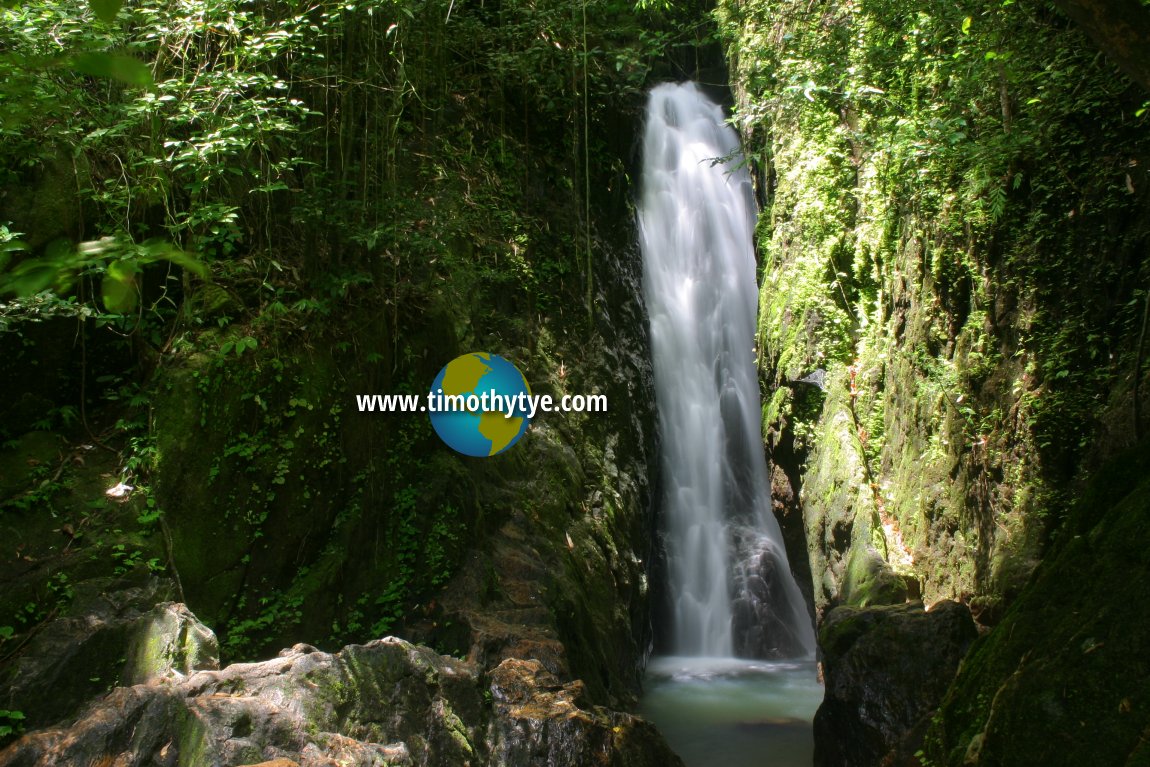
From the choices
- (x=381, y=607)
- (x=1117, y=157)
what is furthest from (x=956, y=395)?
(x=381, y=607)

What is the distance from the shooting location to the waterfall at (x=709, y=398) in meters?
10.9

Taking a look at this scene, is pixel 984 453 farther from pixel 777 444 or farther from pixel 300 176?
pixel 300 176

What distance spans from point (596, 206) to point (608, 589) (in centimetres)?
578

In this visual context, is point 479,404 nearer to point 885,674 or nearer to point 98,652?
point 98,652

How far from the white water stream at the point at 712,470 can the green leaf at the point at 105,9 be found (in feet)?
24.5

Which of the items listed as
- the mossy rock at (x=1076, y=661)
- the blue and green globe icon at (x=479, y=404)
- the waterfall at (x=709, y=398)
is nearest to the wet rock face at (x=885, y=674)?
the mossy rock at (x=1076, y=661)

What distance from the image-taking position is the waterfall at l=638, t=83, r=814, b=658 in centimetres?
1089

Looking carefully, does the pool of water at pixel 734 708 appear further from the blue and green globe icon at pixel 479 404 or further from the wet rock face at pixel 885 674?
the blue and green globe icon at pixel 479 404

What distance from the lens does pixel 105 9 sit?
1186 millimetres

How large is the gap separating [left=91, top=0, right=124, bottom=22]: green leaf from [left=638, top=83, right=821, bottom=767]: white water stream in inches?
294

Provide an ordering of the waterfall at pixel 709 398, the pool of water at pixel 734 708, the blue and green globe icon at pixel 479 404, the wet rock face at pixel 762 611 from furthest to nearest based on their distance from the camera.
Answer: the waterfall at pixel 709 398 < the wet rock face at pixel 762 611 < the blue and green globe icon at pixel 479 404 < the pool of water at pixel 734 708

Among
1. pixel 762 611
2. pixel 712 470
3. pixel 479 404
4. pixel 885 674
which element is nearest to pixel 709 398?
pixel 712 470

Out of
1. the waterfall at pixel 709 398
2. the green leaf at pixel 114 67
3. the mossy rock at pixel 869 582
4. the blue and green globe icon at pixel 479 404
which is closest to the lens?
the green leaf at pixel 114 67

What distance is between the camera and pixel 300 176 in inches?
287
